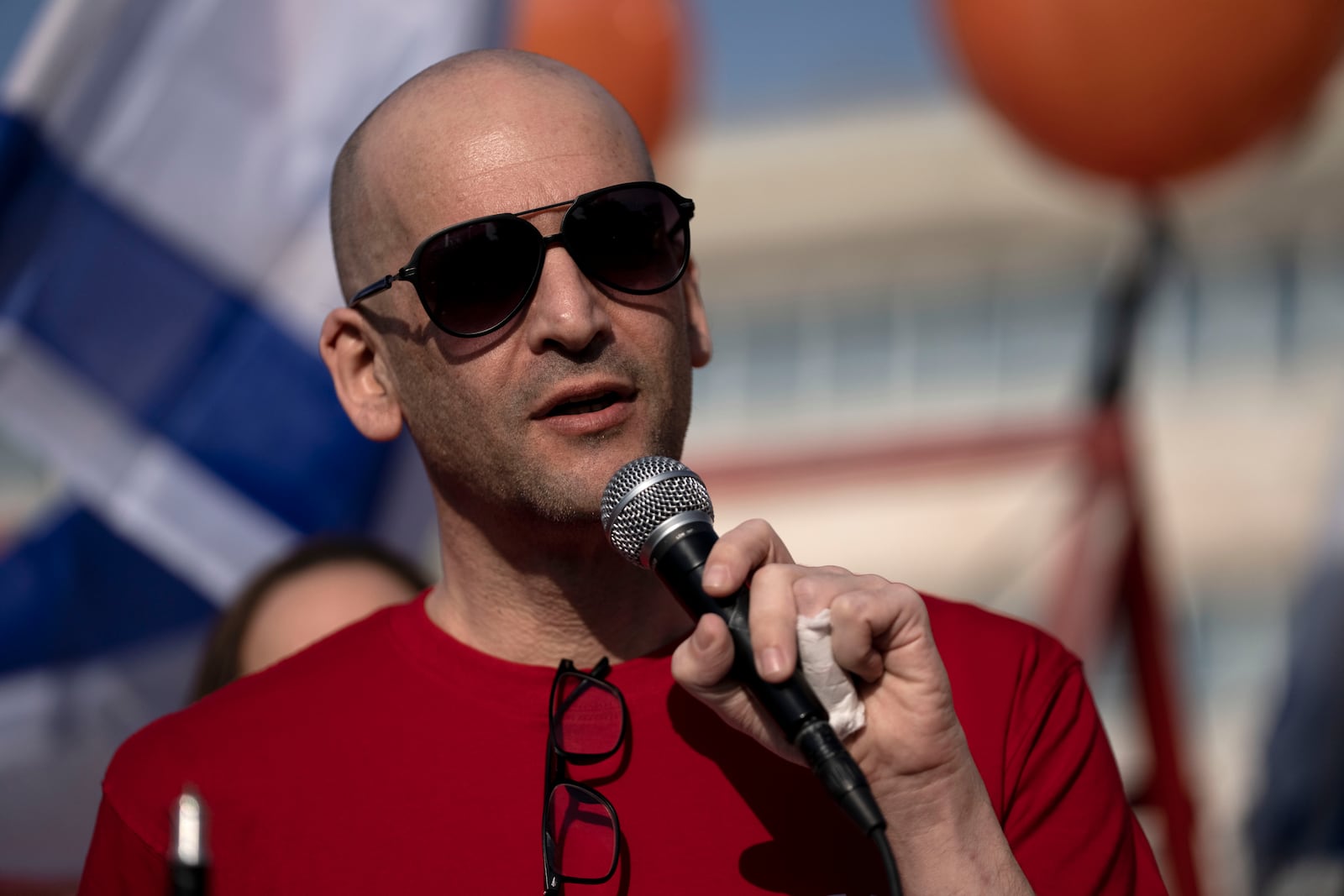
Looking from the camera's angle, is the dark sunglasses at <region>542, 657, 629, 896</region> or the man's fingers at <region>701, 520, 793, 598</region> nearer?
the man's fingers at <region>701, 520, 793, 598</region>

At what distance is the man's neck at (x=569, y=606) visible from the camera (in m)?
1.78

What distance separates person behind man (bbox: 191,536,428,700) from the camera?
2.71 m

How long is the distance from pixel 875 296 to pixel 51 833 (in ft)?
53.9

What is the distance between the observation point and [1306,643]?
423 centimetres

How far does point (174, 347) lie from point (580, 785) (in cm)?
208

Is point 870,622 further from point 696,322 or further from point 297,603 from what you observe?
point 297,603

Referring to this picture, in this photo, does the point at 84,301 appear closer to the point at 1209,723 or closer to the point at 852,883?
the point at 852,883

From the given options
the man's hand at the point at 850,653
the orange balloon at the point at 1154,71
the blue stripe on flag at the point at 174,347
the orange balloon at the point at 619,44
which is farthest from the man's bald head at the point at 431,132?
the orange balloon at the point at 619,44

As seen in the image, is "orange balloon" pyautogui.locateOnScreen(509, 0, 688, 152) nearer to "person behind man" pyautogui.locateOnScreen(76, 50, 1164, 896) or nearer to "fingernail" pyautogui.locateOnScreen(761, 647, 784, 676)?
"person behind man" pyautogui.locateOnScreen(76, 50, 1164, 896)

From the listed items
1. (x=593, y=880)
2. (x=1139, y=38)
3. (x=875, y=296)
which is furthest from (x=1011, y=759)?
(x=875, y=296)

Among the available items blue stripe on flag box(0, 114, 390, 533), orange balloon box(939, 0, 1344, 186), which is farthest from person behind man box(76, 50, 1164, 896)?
orange balloon box(939, 0, 1344, 186)

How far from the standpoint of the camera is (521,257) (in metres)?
1.71

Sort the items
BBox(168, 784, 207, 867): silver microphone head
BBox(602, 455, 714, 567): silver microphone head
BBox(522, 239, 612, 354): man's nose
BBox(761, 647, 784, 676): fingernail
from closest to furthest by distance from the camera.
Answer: BBox(168, 784, 207, 867): silver microphone head < BBox(761, 647, 784, 676): fingernail < BBox(602, 455, 714, 567): silver microphone head < BBox(522, 239, 612, 354): man's nose

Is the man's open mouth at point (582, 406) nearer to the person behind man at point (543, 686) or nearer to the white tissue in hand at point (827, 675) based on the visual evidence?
the person behind man at point (543, 686)
